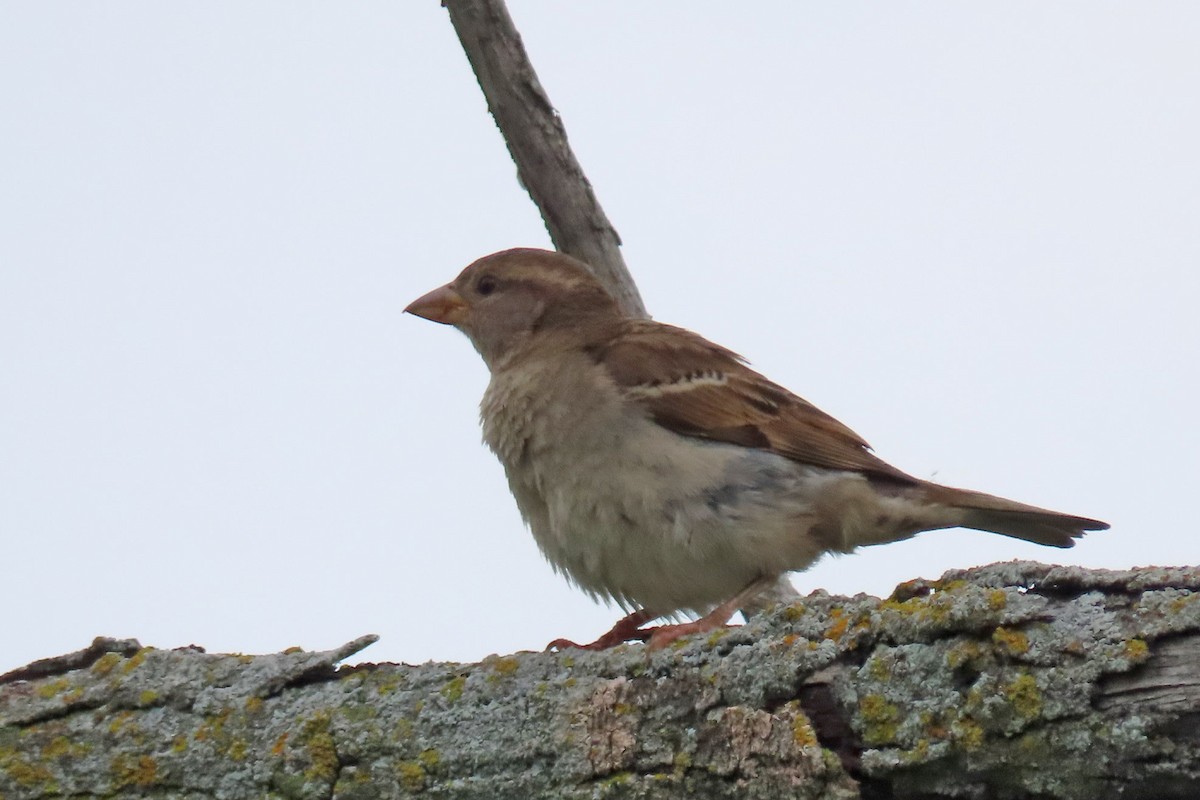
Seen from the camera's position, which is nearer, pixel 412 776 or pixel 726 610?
pixel 412 776

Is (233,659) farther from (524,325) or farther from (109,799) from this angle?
(524,325)

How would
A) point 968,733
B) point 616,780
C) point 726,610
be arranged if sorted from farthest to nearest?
point 726,610, point 616,780, point 968,733

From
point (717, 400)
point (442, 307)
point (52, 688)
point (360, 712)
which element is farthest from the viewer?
point (442, 307)

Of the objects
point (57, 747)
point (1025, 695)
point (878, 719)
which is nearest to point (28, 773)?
point (57, 747)

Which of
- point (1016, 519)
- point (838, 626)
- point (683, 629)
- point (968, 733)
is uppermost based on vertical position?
point (1016, 519)

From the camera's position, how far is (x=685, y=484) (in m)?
4.48

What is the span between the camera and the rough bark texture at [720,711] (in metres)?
2.35

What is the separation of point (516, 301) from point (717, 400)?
1.17 m

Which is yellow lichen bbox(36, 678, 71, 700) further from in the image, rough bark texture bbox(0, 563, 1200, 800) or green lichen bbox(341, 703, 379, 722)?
green lichen bbox(341, 703, 379, 722)

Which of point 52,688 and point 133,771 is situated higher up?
point 52,688

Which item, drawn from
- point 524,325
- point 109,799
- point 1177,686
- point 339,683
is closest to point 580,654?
point 339,683

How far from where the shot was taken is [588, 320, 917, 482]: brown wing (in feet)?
15.7

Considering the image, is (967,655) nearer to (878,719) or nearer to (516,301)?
(878,719)

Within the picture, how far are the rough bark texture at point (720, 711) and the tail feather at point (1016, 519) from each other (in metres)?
1.96
